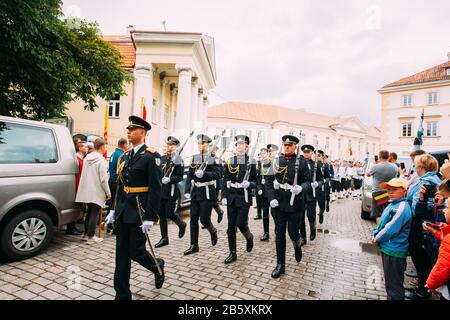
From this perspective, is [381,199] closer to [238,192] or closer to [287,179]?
[287,179]

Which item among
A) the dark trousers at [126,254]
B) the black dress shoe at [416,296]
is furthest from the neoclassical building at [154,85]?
the black dress shoe at [416,296]

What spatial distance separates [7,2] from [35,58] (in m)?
1.28

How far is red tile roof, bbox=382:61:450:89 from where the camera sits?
3417 cm

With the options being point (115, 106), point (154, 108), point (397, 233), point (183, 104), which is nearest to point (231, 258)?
point (397, 233)

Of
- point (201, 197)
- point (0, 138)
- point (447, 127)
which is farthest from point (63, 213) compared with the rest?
point (447, 127)

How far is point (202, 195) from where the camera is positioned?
519 centimetres

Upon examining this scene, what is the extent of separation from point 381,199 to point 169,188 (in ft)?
15.1

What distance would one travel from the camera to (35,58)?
6695 millimetres

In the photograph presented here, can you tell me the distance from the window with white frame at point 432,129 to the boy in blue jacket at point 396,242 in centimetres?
3858

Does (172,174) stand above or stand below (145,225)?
above

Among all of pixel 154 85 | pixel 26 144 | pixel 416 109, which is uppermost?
pixel 416 109

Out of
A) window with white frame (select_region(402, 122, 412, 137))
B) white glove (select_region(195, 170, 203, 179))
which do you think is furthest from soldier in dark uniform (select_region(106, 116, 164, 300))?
window with white frame (select_region(402, 122, 412, 137))

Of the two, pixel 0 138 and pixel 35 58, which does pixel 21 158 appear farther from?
pixel 35 58

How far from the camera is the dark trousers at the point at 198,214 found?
5.09m
